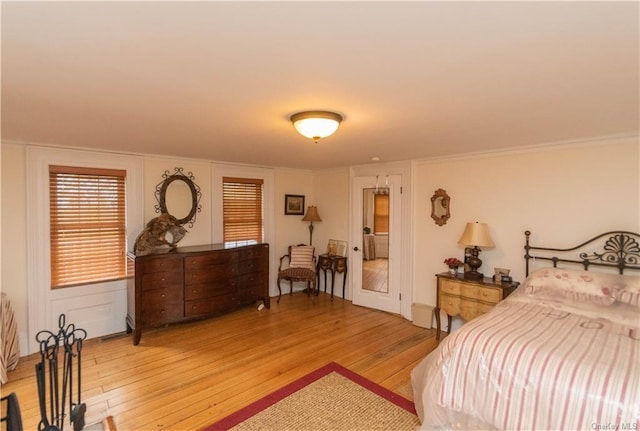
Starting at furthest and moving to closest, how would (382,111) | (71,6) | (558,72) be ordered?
(382,111) → (558,72) → (71,6)

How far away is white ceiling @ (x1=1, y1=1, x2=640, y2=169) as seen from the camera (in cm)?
109

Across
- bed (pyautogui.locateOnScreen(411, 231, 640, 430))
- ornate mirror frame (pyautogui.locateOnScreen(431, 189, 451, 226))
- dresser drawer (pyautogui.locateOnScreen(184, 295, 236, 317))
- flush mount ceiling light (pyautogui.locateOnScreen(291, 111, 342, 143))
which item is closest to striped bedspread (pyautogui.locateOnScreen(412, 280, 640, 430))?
bed (pyautogui.locateOnScreen(411, 231, 640, 430))

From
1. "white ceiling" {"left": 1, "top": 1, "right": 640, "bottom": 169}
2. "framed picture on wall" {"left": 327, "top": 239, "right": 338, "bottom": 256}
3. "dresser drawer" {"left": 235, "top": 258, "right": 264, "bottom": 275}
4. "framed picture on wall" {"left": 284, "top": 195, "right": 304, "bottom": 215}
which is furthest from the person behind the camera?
"framed picture on wall" {"left": 284, "top": 195, "right": 304, "bottom": 215}

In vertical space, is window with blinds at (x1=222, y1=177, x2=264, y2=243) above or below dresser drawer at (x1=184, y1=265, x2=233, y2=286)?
above

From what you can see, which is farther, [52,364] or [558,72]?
[52,364]

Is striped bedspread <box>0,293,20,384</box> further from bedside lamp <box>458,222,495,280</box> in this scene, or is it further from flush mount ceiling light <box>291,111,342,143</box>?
bedside lamp <box>458,222,495,280</box>

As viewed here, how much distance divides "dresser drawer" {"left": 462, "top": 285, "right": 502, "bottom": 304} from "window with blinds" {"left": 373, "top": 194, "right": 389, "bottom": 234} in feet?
4.87

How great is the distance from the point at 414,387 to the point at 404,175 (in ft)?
9.02

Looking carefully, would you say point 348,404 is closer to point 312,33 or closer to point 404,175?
point 312,33

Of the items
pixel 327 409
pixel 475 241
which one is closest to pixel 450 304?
pixel 475 241

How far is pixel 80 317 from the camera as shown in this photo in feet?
11.9

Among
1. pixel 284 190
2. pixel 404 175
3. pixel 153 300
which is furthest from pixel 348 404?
pixel 284 190

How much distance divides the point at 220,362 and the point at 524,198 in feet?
11.7

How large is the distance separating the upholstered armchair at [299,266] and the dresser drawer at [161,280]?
1720 millimetres
